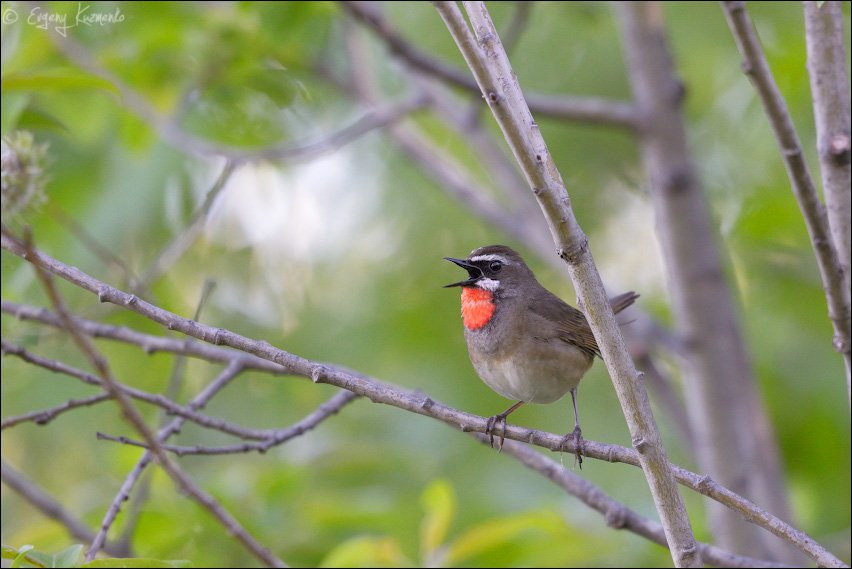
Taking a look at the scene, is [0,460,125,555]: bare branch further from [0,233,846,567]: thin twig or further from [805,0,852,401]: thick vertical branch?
[805,0,852,401]: thick vertical branch

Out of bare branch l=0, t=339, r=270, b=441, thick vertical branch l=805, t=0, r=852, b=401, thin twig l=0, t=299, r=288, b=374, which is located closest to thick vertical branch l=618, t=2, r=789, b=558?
thick vertical branch l=805, t=0, r=852, b=401

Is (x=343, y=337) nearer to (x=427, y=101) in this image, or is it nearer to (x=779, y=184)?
(x=427, y=101)

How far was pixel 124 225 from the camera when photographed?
20.9 ft

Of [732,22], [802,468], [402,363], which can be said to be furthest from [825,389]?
[732,22]

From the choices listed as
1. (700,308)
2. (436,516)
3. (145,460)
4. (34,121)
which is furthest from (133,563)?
(700,308)

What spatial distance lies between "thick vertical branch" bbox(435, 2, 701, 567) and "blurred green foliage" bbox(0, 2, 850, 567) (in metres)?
1.74

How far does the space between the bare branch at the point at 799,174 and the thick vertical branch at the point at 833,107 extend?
12 cm

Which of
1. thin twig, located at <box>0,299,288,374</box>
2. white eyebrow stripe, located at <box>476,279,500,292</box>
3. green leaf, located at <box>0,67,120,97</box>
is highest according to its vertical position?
green leaf, located at <box>0,67,120,97</box>

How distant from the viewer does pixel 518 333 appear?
16.9 ft

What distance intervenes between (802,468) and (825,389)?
73cm

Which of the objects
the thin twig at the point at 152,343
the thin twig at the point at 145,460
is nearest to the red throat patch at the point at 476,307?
the thin twig at the point at 152,343

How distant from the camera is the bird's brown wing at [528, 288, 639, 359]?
5234mm

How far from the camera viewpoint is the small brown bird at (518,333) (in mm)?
5078

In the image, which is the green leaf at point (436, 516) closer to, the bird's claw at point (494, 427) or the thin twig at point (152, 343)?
the bird's claw at point (494, 427)
